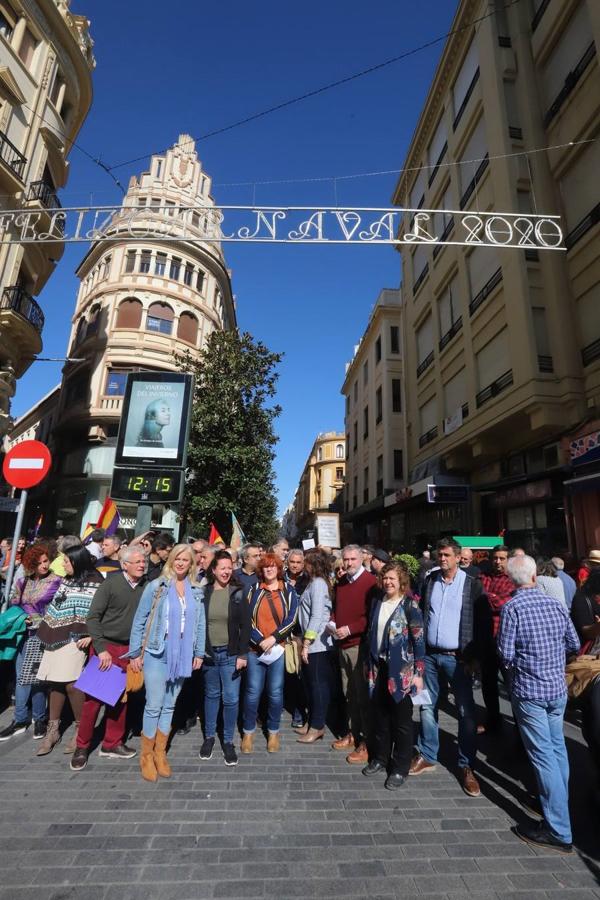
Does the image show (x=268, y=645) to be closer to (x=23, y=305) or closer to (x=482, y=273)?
(x=482, y=273)

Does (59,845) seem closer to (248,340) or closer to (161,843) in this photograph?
(161,843)

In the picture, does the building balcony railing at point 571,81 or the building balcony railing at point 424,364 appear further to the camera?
the building balcony railing at point 424,364

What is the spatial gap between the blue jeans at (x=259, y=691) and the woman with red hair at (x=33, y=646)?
2235 mm

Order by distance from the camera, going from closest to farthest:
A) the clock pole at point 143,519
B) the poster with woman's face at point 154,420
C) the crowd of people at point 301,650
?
the crowd of people at point 301,650
the clock pole at point 143,519
the poster with woman's face at point 154,420

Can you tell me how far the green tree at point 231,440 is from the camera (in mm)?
16312

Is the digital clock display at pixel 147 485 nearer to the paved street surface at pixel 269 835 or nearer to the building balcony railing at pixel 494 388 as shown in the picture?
the paved street surface at pixel 269 835

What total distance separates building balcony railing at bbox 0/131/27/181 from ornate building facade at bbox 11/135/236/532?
5.90 metres

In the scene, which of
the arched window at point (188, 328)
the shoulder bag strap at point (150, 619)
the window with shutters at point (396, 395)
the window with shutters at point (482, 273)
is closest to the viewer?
the shoulder bag strap at point (150, 619)

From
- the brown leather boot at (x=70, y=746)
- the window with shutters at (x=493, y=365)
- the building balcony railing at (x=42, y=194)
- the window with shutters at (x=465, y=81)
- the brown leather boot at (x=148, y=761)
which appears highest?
the window with shutters at (x=465, y=81)

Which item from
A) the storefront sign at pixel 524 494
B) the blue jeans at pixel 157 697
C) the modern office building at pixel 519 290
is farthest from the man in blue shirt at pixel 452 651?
the storefront sign at pixel 524 494

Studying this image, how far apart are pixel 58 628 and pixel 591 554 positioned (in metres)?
6.42

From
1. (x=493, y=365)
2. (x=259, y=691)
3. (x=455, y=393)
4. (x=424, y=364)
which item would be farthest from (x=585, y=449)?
(x=424, y=364)

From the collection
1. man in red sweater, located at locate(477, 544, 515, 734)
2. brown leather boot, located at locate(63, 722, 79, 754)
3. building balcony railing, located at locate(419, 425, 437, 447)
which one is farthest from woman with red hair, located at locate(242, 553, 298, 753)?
building balcony railing, located at locate(419, 425, 437, 447)

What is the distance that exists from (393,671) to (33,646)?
3906 millimetres
